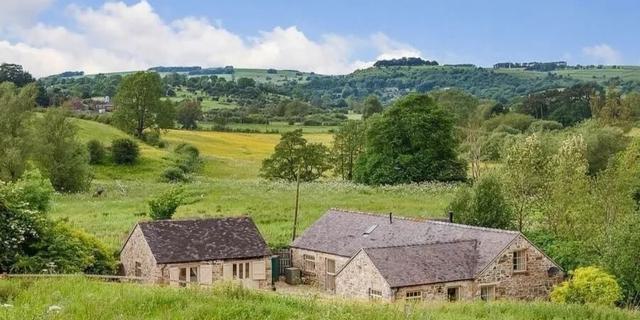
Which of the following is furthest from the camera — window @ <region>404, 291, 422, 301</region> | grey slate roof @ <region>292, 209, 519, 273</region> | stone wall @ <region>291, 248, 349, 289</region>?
stone wall @ <region>291, 248, 349, 289</region>

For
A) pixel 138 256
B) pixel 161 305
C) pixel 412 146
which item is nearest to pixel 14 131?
pixel 412 146

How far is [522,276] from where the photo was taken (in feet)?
113

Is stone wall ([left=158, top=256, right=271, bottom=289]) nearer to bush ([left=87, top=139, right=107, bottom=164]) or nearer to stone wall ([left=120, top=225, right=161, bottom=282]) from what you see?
stone wall ([left=120, top=225, right=161, bottom=282])

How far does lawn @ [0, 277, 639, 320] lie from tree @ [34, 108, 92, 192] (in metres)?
50.6

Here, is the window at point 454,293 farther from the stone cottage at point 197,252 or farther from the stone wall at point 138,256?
the stone wall at point 138,256

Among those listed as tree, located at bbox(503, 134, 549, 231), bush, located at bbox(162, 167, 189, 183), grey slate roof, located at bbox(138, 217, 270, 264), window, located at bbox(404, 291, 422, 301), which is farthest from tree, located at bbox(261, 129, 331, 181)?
window, located at bbox(404, 291, 422, 301)

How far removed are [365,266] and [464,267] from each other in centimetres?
421

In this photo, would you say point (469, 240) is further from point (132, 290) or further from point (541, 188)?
point (132, 290)

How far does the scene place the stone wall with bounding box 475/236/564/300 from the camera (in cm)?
3372

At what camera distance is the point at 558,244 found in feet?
126

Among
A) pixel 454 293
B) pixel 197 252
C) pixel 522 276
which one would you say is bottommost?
pixel 454 293

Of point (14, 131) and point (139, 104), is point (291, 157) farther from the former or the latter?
point (139, 104)

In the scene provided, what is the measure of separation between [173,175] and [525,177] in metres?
43.3

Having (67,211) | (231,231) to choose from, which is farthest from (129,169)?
(231,231)
